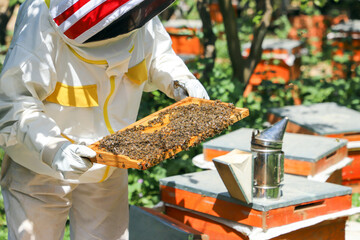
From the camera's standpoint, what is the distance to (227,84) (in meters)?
4.92

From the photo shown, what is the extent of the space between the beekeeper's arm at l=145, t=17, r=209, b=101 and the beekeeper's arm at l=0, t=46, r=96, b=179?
0.61 meters

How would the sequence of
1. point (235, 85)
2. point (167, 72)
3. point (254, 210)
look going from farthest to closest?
point (235, 85) < point (167, 72) < point (254, 210)

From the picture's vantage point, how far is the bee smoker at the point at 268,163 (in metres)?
2.50

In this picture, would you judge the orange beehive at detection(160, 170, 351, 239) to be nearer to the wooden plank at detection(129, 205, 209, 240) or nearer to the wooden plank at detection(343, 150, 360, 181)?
the wooden plank at detection(129, 205, 209, 240)

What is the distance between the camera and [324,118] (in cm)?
421

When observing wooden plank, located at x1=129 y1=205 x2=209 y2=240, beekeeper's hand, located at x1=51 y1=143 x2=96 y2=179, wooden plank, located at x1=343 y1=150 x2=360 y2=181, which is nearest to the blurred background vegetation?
wooden plank, located at x1=343 y1=150 x2=360 y2=181

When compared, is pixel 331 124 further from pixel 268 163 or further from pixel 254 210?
pixel 254 210

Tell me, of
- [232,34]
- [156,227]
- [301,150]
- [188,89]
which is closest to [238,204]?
[156,227]

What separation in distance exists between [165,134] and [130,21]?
500 millimetres

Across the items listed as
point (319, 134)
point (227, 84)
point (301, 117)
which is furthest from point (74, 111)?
point (227, 84)

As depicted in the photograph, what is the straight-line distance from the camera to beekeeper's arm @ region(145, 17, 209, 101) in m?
2.56

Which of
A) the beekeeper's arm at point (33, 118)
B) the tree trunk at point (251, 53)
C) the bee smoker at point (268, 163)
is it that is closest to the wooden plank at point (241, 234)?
the bee smoker at point (268, 163)

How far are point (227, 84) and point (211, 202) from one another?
7.80 feet

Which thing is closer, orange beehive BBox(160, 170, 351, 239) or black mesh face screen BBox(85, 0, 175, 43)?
black mesh face screen BBox(85, 0, 175, 43)
